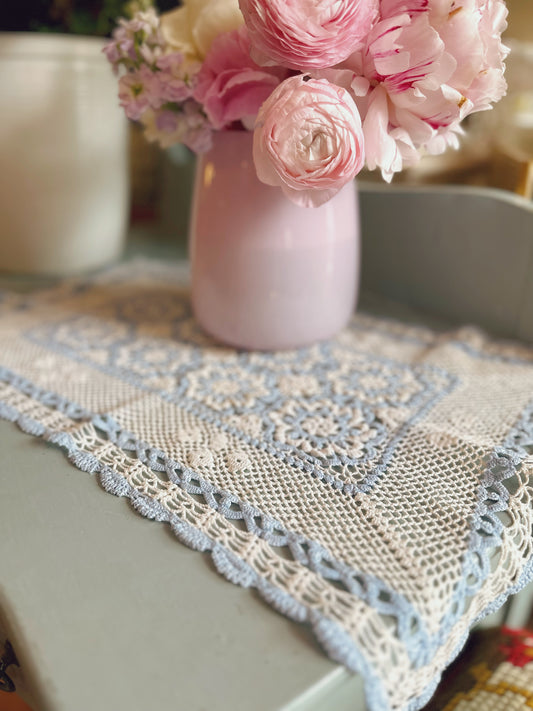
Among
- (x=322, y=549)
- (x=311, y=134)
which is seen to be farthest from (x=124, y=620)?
(x=311, y=134)

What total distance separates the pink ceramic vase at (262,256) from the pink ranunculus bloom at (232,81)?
0.05 m

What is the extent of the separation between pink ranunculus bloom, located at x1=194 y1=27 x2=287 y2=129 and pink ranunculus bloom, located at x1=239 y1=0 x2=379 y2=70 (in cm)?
5

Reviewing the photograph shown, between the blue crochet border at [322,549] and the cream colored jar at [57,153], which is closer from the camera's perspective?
the blue crochet border at [322,549]

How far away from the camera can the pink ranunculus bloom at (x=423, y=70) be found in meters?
0.45

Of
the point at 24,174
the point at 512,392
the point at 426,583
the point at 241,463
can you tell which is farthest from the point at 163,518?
the point at 24,174

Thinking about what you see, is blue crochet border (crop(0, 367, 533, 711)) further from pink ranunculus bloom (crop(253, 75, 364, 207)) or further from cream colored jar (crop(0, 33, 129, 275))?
cream colored jar (crop(0, 33, 129, 275))

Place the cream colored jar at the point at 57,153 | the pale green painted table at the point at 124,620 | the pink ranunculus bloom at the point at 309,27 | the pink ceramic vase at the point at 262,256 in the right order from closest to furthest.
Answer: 1. the pale green painted table at the point at 124,620
2. the pink ranunculus bloom at the point at 309,27
3. the pink ceramic vase at the point at 262,256
4. the cream colored jar at the point at 57,153

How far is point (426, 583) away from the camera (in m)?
0.37

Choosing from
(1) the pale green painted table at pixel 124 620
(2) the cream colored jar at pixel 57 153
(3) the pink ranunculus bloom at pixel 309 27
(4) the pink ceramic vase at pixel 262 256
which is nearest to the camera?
(1) the pale green painted table at pixel 124 620

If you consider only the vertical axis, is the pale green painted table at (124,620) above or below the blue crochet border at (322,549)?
below

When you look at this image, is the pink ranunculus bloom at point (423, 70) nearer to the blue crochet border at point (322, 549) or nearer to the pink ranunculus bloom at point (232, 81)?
the pink ranunculus bloom at point (232, 81)

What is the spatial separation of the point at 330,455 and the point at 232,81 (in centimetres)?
33

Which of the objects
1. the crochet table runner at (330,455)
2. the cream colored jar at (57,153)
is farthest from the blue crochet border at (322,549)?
the cream colored jar at (57,153)

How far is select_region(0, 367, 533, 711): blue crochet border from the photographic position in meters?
0.34
